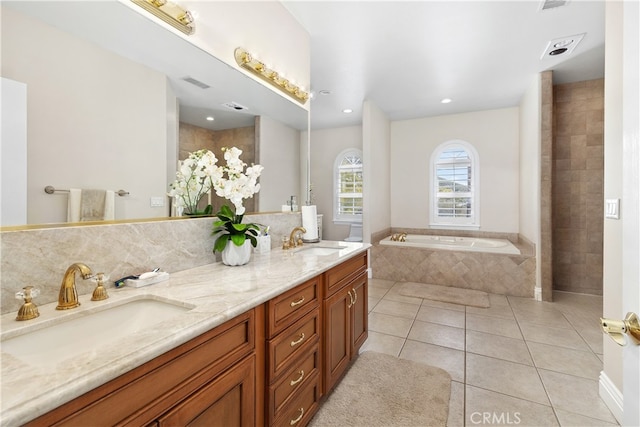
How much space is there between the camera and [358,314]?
210 cm

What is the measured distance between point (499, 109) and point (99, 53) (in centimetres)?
534

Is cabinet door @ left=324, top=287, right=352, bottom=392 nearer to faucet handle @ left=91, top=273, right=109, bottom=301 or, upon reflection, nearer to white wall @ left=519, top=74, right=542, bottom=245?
faucet handle @ left=91, top=273, right=109, bottom=301

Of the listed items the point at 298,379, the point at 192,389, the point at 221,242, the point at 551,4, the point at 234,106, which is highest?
the point at 551,4

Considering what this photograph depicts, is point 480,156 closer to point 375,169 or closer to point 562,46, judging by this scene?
point 375,169

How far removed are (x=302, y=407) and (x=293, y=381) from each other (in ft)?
0.68

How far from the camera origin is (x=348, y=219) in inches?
226

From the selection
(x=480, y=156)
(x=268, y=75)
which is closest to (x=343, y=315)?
(x=268, y=75)

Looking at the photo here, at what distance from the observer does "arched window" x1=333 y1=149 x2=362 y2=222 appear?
5.67 meters

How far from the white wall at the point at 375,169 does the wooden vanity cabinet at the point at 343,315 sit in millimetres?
2214

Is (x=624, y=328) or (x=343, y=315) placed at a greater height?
(x=624, y=328)

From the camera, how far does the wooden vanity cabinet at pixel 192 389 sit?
592mm

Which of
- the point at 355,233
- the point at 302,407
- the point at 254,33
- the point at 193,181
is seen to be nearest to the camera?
the point at 302,407

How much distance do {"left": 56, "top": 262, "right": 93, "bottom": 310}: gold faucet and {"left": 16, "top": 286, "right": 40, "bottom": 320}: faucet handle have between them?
0.06 m

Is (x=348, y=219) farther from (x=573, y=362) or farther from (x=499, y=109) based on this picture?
(x=573, y=362)
